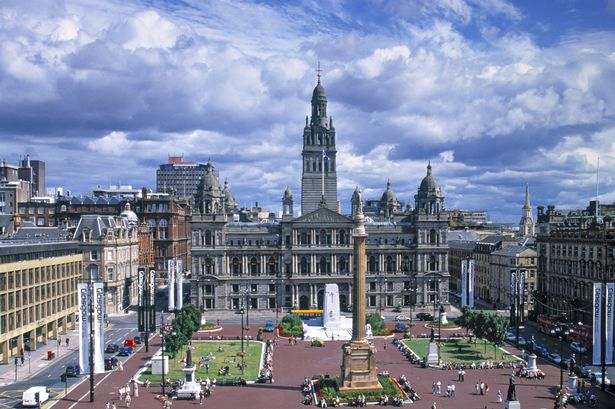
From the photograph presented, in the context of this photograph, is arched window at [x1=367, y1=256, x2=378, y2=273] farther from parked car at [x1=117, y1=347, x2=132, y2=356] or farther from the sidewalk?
parked car at [x1=117, y1=347, x2=132, y2=356]

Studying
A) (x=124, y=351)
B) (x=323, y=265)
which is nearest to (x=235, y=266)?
(x=323, y=265)

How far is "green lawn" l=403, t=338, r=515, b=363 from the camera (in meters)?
91.4

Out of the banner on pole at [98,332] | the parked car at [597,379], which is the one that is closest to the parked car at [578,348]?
the parked car at [597,379]

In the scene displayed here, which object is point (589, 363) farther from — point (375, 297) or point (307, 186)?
point (307, 186)

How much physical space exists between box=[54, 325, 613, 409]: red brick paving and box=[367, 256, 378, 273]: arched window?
146 feet

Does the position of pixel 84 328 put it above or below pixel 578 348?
above

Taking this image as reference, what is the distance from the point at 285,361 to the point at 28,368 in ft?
102

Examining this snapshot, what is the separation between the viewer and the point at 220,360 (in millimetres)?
90188

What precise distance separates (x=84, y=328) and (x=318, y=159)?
A: 90.0m

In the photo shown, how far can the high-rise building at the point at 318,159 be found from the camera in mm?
156250

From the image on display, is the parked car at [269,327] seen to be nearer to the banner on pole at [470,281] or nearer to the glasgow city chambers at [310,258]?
the glasgow city chambers at [310,258]

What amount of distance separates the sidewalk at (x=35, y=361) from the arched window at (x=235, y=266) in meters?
38.0

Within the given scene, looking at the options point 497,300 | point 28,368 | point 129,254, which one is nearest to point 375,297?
point 497,300

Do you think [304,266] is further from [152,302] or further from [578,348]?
[578,348]
